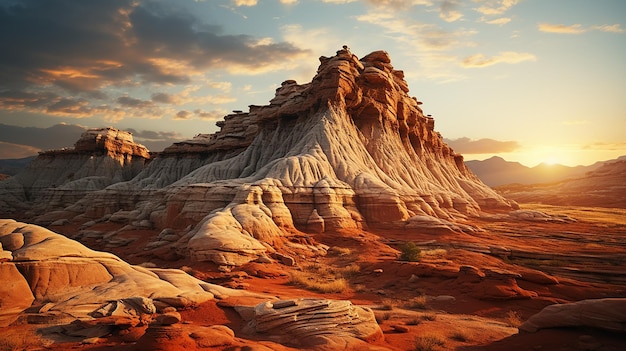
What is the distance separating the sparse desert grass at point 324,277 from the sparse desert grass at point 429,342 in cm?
632

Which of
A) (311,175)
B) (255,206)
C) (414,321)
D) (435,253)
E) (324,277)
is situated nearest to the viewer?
(414,321)

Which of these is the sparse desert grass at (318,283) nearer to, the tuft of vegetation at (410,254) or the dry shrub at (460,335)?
the tuft of vegetation at (410,254)

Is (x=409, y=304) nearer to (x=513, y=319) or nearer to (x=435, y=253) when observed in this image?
(x=513, y=319)

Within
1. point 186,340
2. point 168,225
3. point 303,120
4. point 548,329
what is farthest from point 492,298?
point 303,120

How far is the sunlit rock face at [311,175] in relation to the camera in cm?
2573

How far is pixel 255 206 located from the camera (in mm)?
25219

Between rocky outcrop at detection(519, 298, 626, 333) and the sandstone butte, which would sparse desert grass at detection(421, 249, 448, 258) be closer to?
the sandstone butte

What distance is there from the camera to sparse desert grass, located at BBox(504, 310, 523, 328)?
1080 centimetres

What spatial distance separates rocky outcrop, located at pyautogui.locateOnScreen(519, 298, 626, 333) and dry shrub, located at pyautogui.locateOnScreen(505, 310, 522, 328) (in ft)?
6.46

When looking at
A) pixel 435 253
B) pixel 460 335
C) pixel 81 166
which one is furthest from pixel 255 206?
pixel 81 166

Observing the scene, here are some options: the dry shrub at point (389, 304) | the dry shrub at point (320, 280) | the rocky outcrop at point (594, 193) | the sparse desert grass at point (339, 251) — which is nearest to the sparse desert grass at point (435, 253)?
the sparse desert grass at point (339, 251)

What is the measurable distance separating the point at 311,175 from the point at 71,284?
23712 mm

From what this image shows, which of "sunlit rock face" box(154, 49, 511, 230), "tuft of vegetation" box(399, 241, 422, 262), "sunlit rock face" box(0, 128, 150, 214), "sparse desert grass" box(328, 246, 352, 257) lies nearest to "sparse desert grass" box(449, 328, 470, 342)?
"tuft of vegetation" box(399, 241, 422, 262)

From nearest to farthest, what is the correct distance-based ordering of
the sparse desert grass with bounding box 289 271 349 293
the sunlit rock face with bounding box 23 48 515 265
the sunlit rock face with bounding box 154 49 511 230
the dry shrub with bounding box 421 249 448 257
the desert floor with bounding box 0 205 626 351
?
the desert floor with bounding box 0 205 626 351 < the sparse desert grass with bounding box 289 271 349 293 < the dry shrub with bounding box 421 249 448 257 < the sunlit rock face with bounding box 23 48 515 265 < the sunlit rock face with bounding box 154 49 511 230
